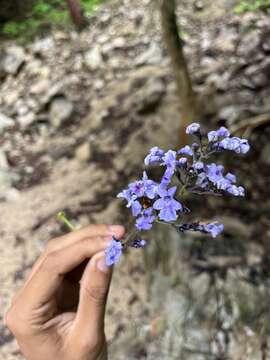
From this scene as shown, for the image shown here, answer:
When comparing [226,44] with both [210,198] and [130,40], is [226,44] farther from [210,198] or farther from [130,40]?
[210,198]

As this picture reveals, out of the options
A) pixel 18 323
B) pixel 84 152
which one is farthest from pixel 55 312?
pixel 84 152

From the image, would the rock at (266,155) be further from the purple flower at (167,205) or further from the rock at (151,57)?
the purple flower at (167,205)

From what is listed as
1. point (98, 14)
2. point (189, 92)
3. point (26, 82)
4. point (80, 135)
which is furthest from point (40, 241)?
point (98, 14)

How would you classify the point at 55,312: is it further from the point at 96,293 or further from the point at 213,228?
the point at 213,228

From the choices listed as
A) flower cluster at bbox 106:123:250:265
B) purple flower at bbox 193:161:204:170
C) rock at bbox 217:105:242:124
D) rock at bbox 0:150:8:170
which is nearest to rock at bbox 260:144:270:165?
rock at bbox 217:105:242:124

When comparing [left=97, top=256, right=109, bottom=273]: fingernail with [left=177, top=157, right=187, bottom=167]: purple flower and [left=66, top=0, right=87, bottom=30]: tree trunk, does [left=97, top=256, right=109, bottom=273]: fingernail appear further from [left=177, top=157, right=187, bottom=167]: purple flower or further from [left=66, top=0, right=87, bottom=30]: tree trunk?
[left=66, top=0, right=87, bottom=30]: tree trunk

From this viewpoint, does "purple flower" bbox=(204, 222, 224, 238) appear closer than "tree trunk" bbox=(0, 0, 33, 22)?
Yes

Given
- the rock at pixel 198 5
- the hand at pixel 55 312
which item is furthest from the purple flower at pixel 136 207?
the rock at pixel 198 5
